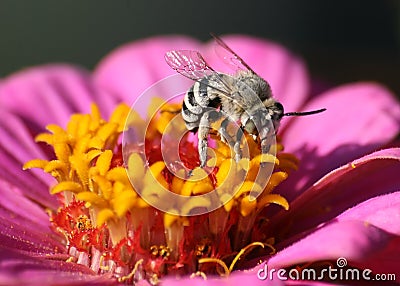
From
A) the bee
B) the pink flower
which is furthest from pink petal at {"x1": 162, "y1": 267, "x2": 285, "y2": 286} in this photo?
the bee

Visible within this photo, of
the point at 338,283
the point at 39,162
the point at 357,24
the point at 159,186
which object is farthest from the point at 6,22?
the point at 338,283

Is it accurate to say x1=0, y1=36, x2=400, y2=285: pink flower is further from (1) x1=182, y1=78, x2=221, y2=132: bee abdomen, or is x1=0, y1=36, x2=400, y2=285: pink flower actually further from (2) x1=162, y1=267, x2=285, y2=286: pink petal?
(1) x1=182, y1=78, x2=221, y2=132: bee abdomen

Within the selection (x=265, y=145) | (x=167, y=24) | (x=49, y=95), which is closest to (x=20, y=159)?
(x=49, y=95)

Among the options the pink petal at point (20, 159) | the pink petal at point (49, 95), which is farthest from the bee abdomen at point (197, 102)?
the pink petal at point (49, 95)

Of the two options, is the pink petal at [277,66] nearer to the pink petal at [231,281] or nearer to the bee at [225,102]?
the bee at [225,102]

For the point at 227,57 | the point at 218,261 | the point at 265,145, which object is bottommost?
the point at 218,261

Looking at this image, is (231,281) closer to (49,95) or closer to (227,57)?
(227,57)

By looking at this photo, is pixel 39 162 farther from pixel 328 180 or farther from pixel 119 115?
pixel 328 180
